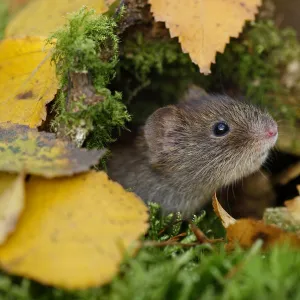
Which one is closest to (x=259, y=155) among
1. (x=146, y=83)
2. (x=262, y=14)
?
(x=146, y=83)

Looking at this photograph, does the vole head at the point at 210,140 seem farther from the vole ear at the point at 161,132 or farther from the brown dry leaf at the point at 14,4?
the brown dry leaf at the point at 14,4

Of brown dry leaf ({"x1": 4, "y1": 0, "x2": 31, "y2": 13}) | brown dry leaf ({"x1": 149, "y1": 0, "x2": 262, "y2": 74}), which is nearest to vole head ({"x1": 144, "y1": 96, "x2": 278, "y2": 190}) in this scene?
brown dry leaf ({"x1": 149, "y1": 0, "x2": 262, "y2": 74})

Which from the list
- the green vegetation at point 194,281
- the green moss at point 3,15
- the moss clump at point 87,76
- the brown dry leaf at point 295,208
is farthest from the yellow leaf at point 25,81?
the brown dry leaf at point 295,208

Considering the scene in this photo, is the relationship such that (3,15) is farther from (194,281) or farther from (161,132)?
(194,281)

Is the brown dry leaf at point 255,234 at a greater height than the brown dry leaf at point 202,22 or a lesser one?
lesser

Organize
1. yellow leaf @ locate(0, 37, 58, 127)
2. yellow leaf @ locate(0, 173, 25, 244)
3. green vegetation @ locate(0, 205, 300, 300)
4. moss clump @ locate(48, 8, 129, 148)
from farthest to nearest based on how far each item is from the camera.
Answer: yellow leaf @ locate(0, 37, 58, 127) → moss clump @ locate(48, 8, 129, 148) → yellow leaf @ locate(0, 173, 25, 244) → green vegetation @ locate(0, 205, 300, 300)

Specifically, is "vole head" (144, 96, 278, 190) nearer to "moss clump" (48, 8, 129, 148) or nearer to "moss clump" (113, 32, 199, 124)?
"moss clump" (113, 32, 199, 124)
